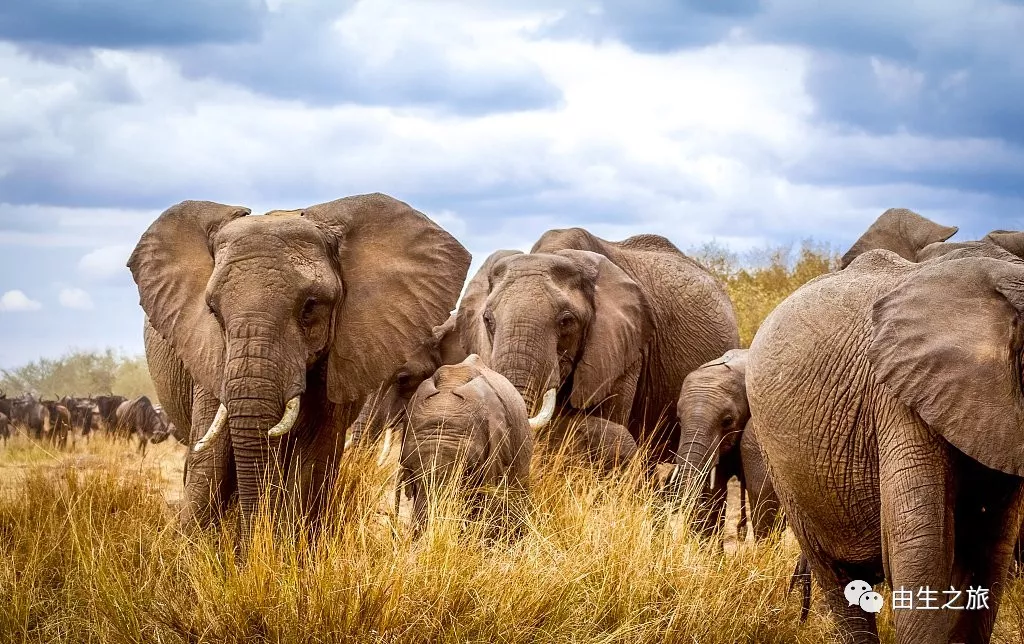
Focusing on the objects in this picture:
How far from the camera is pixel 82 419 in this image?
755 inches

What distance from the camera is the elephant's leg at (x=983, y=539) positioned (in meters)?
5.48

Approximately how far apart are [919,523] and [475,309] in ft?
19.1

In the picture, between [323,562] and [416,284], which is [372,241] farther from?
[323,562]

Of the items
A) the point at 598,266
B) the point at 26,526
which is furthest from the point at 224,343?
the point at 598,266

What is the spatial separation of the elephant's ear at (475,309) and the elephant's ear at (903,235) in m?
3.14

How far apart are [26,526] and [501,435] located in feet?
9.13

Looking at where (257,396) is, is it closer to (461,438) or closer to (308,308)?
(308,308)

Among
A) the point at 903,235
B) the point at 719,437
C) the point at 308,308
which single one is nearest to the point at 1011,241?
the point at 903,235

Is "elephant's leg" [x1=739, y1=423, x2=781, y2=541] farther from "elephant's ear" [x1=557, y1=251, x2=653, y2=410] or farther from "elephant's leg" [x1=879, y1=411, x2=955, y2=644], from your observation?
"elephant's leg" [x1=879, y1=411, x2=955, y2=644]

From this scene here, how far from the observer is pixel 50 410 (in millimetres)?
19109

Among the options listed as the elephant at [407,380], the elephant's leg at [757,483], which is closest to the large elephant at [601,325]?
the elephant at [407,380]

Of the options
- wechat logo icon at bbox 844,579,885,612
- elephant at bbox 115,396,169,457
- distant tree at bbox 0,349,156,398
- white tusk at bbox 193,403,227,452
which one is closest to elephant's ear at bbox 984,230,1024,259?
wechat logo icon at bbox 844,579,885,612

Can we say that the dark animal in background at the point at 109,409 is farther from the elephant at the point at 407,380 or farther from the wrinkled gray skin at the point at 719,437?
the wrinkled gray skin at the point at 719,437

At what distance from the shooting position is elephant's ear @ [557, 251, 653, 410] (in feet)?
33.2
